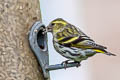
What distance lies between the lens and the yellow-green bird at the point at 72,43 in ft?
9.11

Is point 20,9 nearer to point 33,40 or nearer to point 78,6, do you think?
point 33,40

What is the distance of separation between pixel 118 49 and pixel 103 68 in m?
0.18

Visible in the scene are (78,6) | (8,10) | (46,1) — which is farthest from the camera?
(78,6)

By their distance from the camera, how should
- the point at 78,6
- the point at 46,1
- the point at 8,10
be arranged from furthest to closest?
the point at 78,6
the point at 46,1
the point at 8,10

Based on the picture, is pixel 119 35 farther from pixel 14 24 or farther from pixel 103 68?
pixel 14 24

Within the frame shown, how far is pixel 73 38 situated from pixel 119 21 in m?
1.76

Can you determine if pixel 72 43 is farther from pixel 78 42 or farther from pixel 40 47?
pixel 40 47

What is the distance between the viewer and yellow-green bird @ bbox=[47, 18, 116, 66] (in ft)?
9.11

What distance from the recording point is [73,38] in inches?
111

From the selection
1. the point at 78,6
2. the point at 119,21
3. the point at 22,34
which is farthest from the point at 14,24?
the point at 119,21

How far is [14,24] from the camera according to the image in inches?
109

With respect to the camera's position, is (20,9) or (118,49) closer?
(20,9)

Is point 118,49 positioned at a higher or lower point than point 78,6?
lower

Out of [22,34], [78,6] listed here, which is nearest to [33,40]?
[22,34]
